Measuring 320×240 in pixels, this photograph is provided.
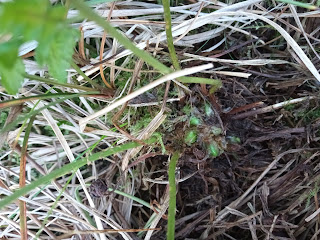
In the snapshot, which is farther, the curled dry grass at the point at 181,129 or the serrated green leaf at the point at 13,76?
the curled dry grass at the point at 181,129

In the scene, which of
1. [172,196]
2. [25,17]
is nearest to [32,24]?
[25,17]

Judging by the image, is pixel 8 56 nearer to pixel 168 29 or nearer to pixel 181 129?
pixel 168 29

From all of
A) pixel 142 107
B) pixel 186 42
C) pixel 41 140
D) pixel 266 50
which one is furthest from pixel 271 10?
Answer: pixel 41 140

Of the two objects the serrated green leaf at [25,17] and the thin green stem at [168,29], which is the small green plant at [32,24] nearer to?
the serrated green leaf at [25,17]

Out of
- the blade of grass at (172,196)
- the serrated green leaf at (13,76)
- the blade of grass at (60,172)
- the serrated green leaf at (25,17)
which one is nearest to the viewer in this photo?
the serrated green leaf at (25,17)

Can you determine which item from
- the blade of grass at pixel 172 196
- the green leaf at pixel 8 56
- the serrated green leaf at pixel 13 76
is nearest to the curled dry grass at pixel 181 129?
the blade of grass at pixel 172 196

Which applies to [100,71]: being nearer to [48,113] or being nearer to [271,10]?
[48,113]
